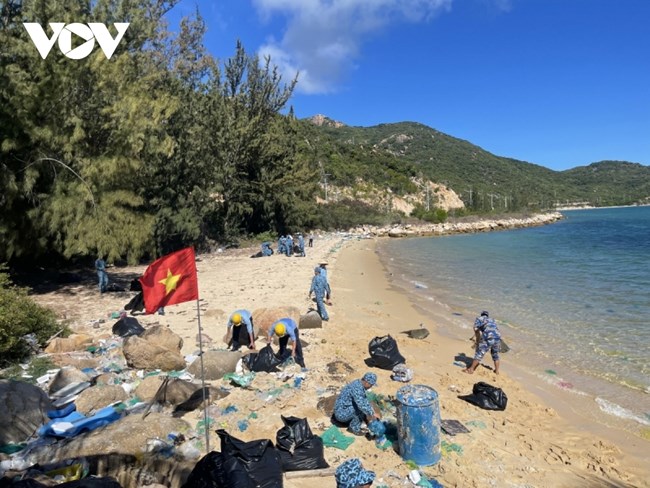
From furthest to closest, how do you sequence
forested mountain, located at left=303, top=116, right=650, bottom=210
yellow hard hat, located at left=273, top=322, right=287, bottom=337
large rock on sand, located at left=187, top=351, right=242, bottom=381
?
forested mountain, located at left=303, top=116, right=650, bottom=210 < yellow hard hat, located at left=273, top=322, right=287, bottom=337 < large rock on sand, located at left=187, top=351, right=242, bottom=381

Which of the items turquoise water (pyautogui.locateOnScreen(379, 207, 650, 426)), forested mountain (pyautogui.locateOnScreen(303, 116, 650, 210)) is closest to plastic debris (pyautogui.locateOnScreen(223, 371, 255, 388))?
turquoise water (pyautogui.locateOnScreen(379, 207, 650, 426))

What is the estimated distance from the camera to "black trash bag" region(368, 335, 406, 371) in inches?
308

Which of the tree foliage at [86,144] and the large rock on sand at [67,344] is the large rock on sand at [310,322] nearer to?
the large rock on sand at [67,344]

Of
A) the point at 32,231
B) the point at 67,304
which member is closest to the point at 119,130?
the point at 32,231

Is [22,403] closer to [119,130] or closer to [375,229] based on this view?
[119,130]

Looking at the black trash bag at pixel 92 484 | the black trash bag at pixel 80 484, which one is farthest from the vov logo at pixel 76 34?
the black trash bag at pixel 92 484

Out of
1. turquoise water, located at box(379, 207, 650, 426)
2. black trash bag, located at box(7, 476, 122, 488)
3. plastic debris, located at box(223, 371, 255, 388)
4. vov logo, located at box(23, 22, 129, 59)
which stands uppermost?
vov logo, located at box(23, 22, 129, 59)

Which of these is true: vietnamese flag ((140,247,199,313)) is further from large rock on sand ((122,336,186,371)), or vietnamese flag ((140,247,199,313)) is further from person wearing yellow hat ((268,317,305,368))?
person wearing yellow hat ((268,317,305,368))

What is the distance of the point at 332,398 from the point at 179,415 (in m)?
2.08

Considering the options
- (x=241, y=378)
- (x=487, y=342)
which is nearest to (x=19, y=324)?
(x=241, y=378)

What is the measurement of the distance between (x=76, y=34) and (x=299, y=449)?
14.7 m

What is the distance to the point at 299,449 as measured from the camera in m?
4.69

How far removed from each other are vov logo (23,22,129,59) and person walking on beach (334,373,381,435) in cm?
1335

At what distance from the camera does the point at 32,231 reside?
45.3 feet
